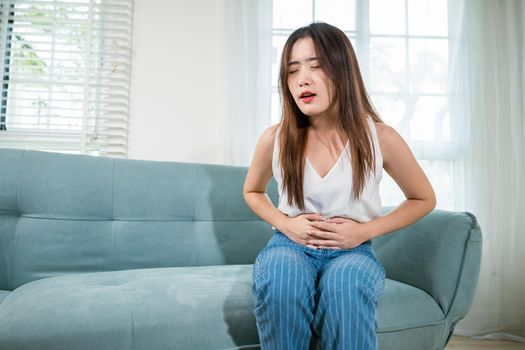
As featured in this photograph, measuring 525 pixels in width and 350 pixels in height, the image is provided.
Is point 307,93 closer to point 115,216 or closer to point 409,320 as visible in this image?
point 409,320

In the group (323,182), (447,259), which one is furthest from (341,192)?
(447,259)

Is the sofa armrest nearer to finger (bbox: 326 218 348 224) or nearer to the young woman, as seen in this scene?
the young woman

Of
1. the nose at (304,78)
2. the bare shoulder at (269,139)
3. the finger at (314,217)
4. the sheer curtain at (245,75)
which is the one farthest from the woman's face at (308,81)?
the sheer curtain at (245,75)

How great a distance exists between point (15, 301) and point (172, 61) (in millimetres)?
1453

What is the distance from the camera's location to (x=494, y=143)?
2.08 meters

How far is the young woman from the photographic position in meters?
0.85

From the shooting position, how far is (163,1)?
2076mm

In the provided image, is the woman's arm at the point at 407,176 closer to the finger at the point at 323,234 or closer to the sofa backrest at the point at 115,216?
the finger at the point at 323,234

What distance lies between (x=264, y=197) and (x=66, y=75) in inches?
59.7

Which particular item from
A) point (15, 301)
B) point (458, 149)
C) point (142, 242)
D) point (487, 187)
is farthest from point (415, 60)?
point (15, 301)

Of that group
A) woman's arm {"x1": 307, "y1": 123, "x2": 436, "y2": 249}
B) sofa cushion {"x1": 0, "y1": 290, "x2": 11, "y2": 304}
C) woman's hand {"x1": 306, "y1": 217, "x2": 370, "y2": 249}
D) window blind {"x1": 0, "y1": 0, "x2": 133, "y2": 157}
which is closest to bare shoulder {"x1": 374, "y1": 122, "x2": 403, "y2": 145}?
woman's arm {"x1": 307, "y1": 123, "x2": 436, "y2": 249}

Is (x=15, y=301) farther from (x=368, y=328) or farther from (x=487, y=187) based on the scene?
(x=487, y=187)

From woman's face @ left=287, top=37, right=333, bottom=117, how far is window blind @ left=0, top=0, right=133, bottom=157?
50.4 inches

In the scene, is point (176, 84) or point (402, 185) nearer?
point (402, 185)
